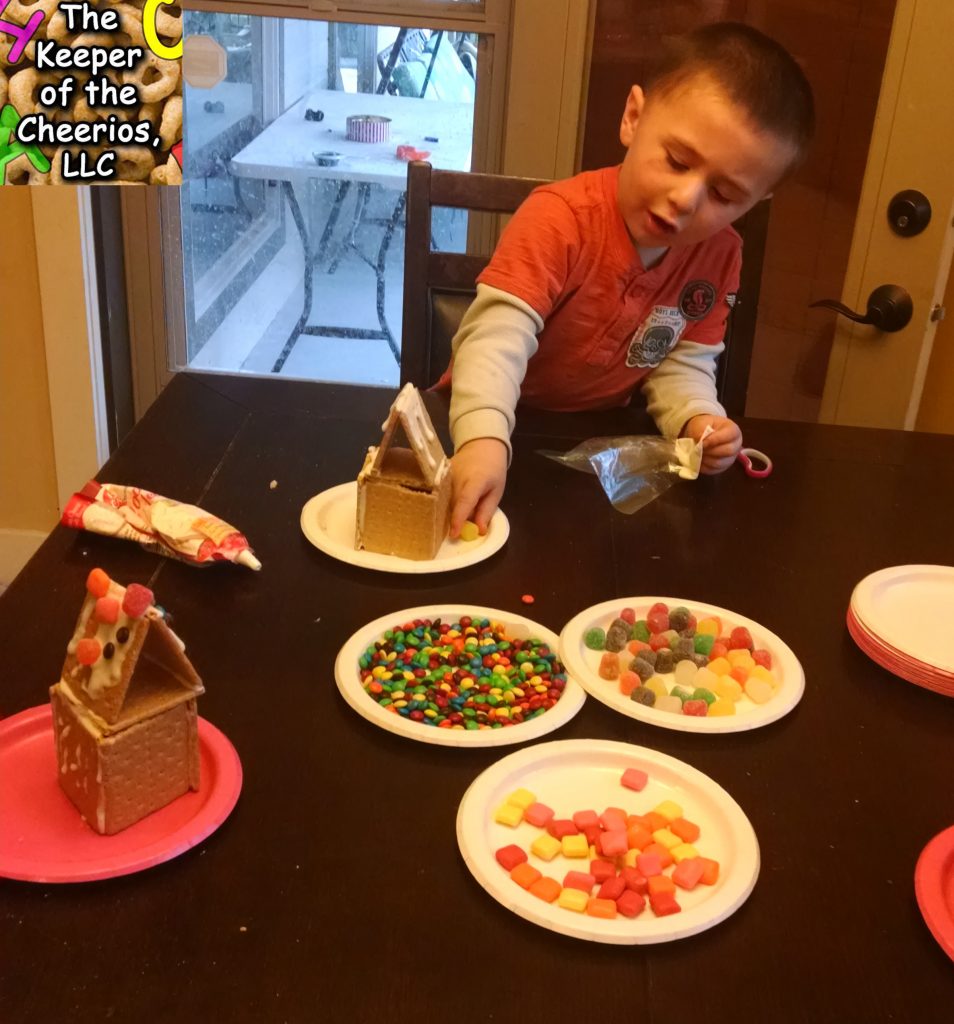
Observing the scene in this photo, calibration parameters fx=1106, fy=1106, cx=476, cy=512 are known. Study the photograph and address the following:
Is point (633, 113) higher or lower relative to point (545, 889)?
higher

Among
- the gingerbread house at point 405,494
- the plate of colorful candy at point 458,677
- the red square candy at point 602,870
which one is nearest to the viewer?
the red square candy at point 602,870

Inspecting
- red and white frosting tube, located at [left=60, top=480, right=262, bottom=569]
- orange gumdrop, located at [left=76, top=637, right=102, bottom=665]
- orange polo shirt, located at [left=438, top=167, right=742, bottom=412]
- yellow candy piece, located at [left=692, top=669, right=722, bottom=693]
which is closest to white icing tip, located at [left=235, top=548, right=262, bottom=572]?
red and white frosting tube, located at [left=60, top=480, right=262, bottom=569]

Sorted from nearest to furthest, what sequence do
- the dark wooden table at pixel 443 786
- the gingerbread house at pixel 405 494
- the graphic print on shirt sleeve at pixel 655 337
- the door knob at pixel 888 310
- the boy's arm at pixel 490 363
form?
the dark wooden table at pixel 443 786
the gingerbread house at pixel 405 494
the boy's arm at pixel 490 363
the graphic print on shirt sleeve at pixel 655 337
the door knob at pixel 888 310

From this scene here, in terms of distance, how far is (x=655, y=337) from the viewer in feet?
5.14

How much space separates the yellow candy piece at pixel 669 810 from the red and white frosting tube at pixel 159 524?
450 millimetres

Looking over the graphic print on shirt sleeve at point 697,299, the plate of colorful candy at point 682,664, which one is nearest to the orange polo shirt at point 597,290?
the graphic print on shirt sleeve at point 697,299

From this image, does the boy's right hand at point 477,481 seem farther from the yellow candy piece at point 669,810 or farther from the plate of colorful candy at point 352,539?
the yellow candy piece at point 669,810

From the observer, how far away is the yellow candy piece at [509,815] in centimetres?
78

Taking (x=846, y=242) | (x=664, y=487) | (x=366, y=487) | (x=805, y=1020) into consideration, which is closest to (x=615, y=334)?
(x=664, y=487)

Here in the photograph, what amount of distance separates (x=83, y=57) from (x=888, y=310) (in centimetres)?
157

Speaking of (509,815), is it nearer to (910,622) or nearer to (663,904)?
(663,904)

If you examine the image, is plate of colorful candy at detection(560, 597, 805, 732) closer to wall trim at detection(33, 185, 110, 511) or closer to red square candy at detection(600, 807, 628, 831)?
red square candy at detection(600, 807, 628, 831)

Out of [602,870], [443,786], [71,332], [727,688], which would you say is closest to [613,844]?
[602,870]

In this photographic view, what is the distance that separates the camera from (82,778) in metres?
0.73
